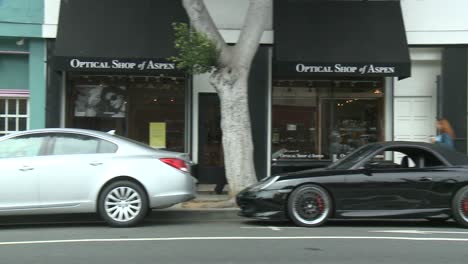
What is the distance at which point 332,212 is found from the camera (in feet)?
28.1

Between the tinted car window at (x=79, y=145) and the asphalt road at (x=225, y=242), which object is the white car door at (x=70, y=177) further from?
the asphalt road at (x=225, y=242)

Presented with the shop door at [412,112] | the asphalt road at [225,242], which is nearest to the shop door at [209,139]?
the asphalt road at [225,242]

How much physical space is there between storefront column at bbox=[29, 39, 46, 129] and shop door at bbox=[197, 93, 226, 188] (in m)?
3.70

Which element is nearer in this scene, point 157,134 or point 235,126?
point 235,126

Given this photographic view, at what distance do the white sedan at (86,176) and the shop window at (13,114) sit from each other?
5.37 meters

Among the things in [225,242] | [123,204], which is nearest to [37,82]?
[123,204]

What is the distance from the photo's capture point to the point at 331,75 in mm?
13078

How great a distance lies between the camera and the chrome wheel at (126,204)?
8.44 metres

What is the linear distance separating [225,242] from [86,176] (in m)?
2.51

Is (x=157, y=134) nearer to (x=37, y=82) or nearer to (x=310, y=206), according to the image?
(x=37, y=82)

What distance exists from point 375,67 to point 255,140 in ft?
10.7

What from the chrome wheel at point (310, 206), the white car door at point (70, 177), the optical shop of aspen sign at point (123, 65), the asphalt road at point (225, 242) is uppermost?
the optical shop of aspen sign at point (123, 65)

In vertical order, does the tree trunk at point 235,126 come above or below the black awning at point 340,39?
below

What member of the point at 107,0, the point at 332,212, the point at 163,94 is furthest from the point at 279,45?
the point at 332,212
